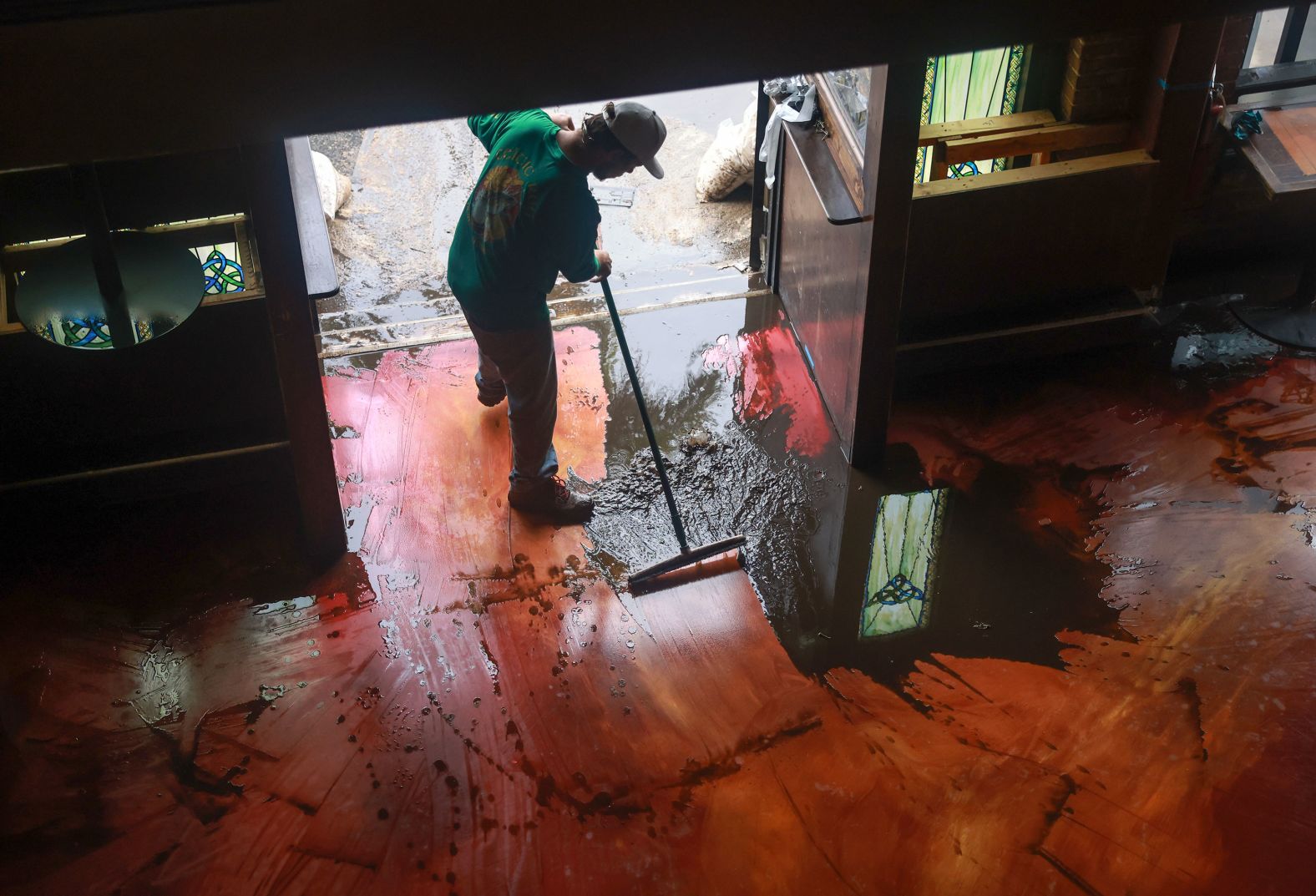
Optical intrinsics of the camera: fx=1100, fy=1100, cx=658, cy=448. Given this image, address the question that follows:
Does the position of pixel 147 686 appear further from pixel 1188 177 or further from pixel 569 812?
pixel 1188 177

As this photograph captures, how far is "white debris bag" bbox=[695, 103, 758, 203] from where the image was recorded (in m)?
6.22

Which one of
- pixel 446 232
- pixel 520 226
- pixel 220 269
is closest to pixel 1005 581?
pixel 520 226

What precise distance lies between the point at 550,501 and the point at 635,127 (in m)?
1.62

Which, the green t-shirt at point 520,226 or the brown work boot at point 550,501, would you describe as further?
the brown work boot at point 550,501

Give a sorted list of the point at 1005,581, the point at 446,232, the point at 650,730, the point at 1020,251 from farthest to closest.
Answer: the point at 446,232 < the point at 1020,251 < the point at 1005,581 < the point at 650,730

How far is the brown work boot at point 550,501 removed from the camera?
452 centimetres

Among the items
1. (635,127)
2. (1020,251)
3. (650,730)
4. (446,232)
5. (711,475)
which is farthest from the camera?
(446,232)

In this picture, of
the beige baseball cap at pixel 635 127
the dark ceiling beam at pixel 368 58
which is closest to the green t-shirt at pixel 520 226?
the beige baseball cap at pixel 635 127

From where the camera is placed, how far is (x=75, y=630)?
13.4 feet

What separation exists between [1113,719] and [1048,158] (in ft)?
8.40

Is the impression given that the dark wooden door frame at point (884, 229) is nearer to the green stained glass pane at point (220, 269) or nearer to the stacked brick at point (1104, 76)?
the stacked brick at point (1104, 76)

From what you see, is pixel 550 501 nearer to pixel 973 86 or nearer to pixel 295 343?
pixel 295 343

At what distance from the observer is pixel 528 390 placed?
171 inches

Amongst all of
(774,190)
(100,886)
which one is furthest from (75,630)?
(774,190)
